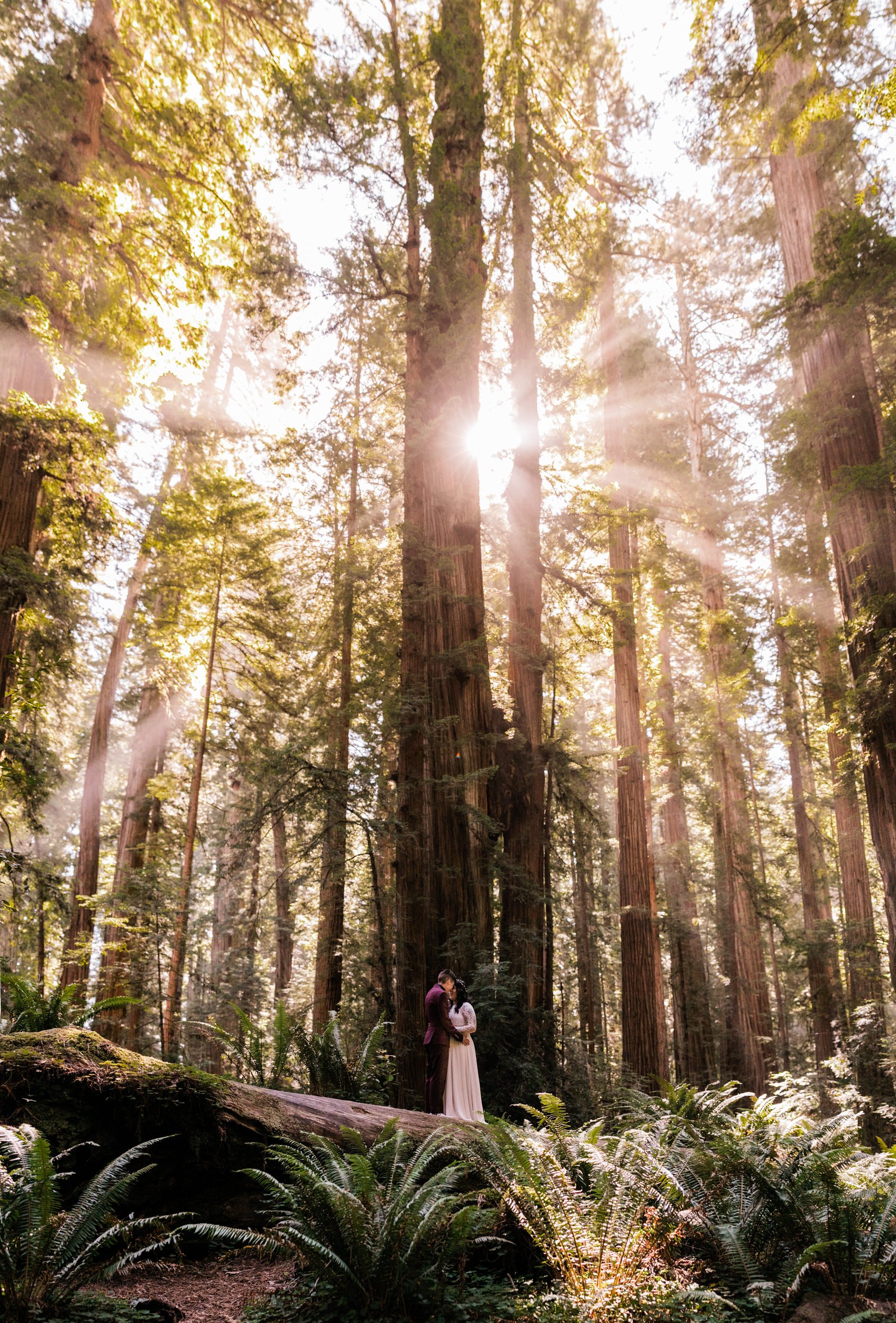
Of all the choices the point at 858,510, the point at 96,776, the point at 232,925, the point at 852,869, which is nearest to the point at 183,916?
the point at 96,776

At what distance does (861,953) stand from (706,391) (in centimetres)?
1317

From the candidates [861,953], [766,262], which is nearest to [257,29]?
[766,262]

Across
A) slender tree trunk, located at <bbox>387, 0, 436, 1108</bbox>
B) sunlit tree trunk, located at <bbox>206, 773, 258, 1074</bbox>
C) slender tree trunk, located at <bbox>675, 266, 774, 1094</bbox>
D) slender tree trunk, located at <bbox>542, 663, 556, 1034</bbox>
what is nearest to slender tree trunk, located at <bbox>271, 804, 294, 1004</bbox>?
sunlit tree trunk, located at <bbox>206, 773, 258, 1074</bbox>

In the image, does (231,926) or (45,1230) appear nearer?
(45,1230)

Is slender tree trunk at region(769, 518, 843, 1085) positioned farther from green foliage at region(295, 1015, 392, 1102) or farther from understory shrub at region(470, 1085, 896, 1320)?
understory shrub at region(470, 1085, 896, 1320)

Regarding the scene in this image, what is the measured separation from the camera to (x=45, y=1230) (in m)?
2.80

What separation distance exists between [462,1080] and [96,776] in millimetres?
10127

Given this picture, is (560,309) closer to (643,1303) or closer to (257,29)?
(257,29)

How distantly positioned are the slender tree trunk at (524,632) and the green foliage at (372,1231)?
451 cm

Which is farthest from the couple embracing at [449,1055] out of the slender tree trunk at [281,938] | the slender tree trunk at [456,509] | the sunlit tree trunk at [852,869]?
the slender tree trunk at [281,938]

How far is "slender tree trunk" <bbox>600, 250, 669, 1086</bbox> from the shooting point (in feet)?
35.5

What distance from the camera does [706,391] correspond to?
1838 cm

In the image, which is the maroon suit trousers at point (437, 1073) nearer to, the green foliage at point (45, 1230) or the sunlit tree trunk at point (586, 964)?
the green foliage at point (45, 1230)

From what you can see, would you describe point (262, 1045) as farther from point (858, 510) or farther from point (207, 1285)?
point (858, 510)
